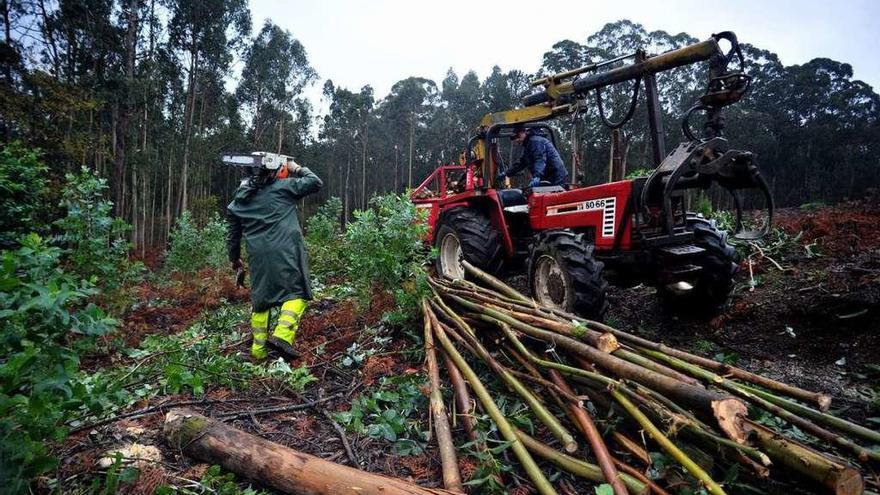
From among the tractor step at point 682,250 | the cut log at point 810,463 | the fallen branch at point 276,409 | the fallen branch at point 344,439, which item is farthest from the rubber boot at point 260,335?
the tractor step at point 682,250

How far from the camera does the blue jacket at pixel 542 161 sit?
643 centimetres

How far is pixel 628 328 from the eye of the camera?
16.2 feet

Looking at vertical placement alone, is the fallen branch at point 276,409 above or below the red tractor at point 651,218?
below

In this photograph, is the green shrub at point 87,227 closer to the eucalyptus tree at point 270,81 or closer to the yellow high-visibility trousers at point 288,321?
the yellow high-visibility trousers at point 288,321

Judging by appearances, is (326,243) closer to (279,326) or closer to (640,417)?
(279,326)

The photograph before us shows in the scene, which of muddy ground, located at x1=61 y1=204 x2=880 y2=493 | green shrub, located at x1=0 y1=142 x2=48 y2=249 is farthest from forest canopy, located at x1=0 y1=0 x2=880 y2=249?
muddy ground, located at x1=61 y1=204 x2=880 y2=493

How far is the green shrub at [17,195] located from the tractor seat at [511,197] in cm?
633

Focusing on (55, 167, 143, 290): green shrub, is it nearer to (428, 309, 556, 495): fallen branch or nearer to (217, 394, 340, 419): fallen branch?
(217, 394, 340, 419): fallen branch

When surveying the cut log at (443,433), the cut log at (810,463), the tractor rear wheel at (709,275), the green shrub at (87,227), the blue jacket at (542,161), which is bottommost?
the cut log at (443,433)

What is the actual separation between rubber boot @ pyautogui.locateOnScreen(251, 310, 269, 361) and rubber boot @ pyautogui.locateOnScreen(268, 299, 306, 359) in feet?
0.46

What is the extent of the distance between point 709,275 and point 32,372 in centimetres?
527

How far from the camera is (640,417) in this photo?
2209mm

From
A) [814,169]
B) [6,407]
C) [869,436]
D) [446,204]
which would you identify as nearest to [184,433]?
[6,407]

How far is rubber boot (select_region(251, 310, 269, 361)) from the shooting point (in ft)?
14.0
